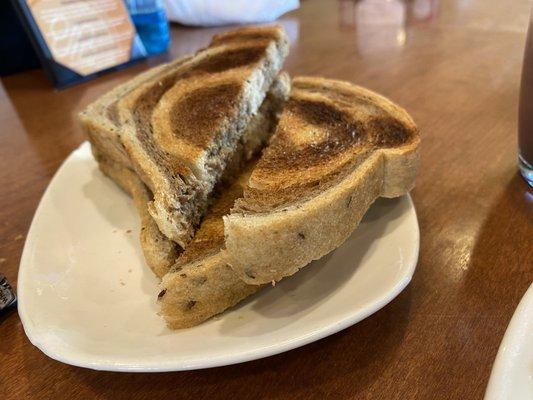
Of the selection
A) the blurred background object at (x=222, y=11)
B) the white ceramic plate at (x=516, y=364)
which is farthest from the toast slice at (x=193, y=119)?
the blurred background object at (x=222, y=11)

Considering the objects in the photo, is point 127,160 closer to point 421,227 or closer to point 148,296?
point 148,296

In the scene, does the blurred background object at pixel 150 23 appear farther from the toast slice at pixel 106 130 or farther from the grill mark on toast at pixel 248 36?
the toast slice at pixel 106 130

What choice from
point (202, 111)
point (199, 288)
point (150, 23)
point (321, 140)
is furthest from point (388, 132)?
point (150, 23)

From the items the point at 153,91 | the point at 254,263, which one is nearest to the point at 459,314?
the point at 254,263

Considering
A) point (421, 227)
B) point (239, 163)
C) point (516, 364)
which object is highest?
point (516, 364)

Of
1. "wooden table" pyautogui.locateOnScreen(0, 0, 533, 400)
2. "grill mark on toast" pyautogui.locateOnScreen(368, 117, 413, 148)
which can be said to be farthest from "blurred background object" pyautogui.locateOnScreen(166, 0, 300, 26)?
"grill mark on toast" pyautogui.locateOnScreen(368, 117, 413, 148)

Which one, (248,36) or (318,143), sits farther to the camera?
(248,36)
